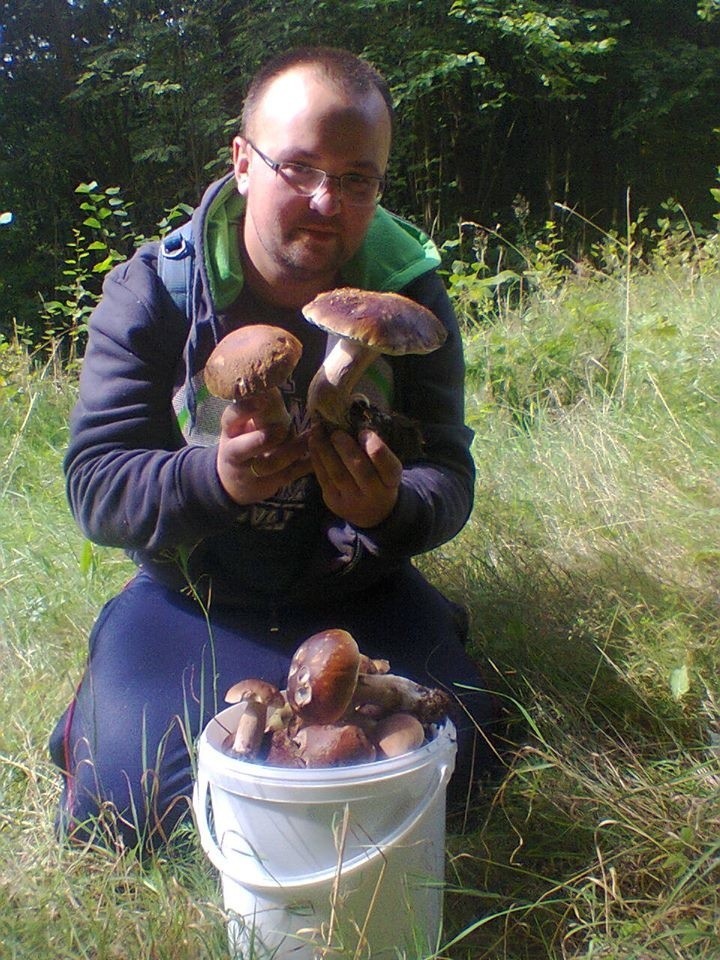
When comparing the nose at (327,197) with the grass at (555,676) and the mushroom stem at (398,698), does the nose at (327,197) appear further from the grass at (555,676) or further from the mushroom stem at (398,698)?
the grass at (555,676)

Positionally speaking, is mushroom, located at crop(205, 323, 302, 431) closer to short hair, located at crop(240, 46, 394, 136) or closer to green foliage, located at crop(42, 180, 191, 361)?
short hair, located at crop(240, 46, 394, 136)

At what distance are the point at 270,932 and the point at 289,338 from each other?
945mm

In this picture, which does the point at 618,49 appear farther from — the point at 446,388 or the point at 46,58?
the point at 446,388

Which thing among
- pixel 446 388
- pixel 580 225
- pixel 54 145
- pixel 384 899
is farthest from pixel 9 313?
pixel 384 899

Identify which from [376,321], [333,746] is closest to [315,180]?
[376,321]

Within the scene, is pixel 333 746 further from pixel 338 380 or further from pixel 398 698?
pixel 338 380

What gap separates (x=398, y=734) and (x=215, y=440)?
30.0 inches

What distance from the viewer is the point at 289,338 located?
143 cm

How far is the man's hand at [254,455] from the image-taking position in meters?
1.51

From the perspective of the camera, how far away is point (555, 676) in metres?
2.12

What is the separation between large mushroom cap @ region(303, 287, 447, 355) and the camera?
1352 millimetres

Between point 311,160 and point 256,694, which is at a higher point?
point 311,160

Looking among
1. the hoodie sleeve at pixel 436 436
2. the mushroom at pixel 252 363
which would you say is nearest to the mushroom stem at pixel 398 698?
the hoodie sleeve at pixel 436 436

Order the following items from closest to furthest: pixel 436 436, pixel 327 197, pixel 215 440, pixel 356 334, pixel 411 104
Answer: pixel 356 334 < pixel 327 197 < pixel 215 440 < pixel 436 436 < pixel 411 104
